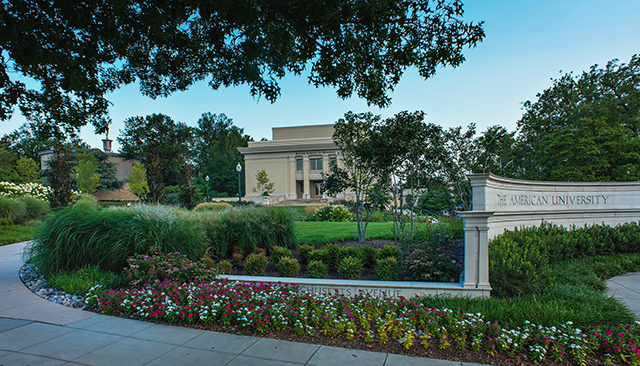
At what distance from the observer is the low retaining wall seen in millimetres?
5113

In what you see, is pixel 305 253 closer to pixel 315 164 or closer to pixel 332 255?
pixel 332 255

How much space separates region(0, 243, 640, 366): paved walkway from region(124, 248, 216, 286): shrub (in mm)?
968

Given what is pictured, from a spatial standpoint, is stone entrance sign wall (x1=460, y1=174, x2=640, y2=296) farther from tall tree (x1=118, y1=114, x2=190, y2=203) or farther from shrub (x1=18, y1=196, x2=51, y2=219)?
tall tree (x1=118, y1=114, x2=190, y2=203)

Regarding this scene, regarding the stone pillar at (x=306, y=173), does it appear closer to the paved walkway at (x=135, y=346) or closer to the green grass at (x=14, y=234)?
the green grass at (x=14, y=234)

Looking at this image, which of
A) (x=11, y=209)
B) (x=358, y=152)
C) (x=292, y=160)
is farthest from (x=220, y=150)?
(x=358, y=152)

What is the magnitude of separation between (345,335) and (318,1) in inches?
151

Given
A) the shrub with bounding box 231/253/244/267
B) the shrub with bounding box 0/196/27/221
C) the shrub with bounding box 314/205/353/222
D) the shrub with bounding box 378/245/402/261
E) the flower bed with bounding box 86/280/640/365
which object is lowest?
the shrub with bounding box 314/205/353/222

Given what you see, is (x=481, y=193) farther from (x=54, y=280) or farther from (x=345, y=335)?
(x=54, y=280)

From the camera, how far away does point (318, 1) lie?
408 centimetres

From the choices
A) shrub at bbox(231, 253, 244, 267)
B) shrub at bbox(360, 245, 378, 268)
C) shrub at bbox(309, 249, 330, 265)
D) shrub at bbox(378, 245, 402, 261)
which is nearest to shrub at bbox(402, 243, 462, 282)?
shrub at bbox(378, 245, 402, 261)

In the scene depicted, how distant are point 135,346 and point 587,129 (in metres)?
20.1

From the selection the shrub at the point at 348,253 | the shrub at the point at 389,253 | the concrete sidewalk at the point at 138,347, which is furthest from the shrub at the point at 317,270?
the concrete sidewalk at the point at 138,347

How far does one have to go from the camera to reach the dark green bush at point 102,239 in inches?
247

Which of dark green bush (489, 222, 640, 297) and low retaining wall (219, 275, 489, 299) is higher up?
dark green bush (489, 222, 640, 297)
